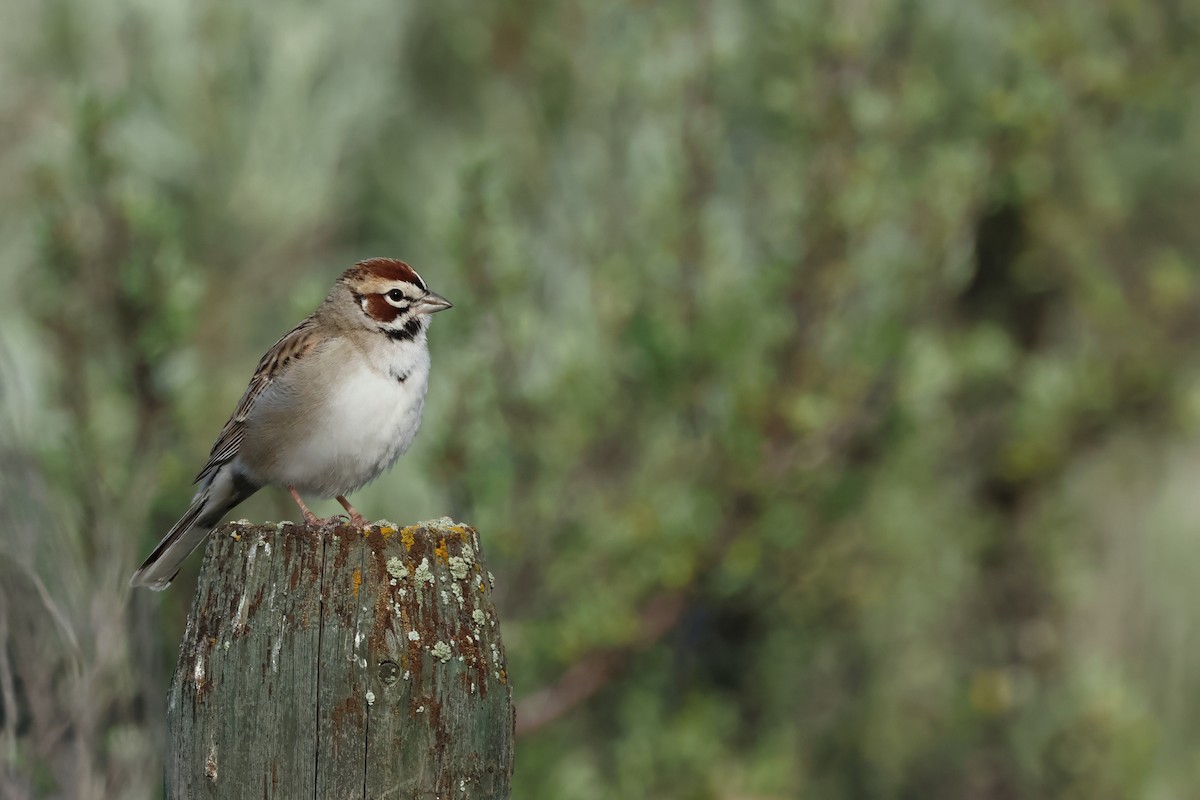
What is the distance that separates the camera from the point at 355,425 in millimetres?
4281

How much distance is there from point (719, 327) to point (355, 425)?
10.5ft

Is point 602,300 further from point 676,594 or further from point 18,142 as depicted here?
point 18,142

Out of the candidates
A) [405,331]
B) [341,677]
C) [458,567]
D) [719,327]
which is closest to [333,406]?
[405,331]

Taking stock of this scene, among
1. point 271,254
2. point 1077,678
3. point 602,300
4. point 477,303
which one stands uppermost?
point 271,254

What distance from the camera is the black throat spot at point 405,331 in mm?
4473

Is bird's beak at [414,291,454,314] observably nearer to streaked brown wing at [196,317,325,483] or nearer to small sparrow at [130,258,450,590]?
small sparrow at [130,258,450,590]

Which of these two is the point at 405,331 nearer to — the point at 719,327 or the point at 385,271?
the point at 385,271

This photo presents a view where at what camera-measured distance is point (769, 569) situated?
8055 mm

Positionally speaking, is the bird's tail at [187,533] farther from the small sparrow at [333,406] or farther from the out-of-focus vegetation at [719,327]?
the out-of-focus vegetation at [719,327]

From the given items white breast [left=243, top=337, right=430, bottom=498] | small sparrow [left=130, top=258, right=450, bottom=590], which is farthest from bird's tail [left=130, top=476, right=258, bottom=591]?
white breast [left=243, top=337, right=430, bottom=498]

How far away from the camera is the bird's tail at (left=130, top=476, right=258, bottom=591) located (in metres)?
4.05

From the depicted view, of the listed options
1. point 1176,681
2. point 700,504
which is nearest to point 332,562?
point 700,504

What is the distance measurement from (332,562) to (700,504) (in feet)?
15.1

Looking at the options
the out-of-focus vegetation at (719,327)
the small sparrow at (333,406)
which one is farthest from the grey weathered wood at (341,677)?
the out-of-focus vegetation at (719,327)
